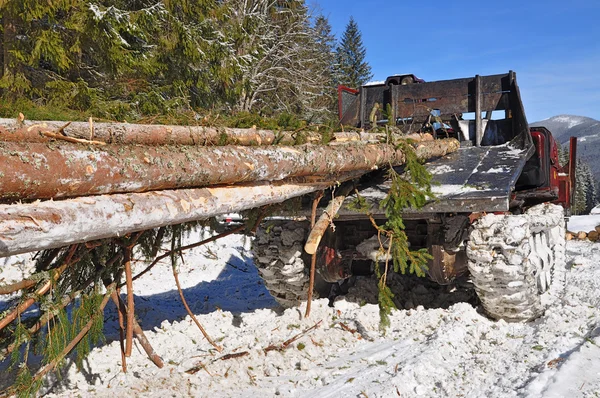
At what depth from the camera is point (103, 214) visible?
2377mm

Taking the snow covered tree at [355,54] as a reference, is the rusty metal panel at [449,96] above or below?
below

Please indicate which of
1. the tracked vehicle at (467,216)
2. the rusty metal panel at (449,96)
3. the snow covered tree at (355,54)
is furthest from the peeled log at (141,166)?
the snow covered tree at (355,54)

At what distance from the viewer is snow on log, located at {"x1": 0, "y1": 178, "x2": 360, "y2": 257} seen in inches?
79.7

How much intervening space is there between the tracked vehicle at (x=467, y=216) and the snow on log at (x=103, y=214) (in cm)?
190

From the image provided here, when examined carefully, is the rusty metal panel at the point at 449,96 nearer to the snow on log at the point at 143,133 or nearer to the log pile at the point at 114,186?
the log pile at the point at 114,186

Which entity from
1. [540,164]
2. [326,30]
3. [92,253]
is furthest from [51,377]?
[326,30]

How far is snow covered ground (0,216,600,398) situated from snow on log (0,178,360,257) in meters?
1.31

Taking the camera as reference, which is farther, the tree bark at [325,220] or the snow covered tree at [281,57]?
the snow covered tree at [281,57]

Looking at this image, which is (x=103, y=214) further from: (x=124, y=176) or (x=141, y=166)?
(x=141, y=166)

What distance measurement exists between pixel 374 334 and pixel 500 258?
1270 mm

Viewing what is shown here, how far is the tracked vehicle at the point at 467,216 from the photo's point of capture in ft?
14.4

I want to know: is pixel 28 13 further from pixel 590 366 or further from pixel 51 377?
pixel 590 366

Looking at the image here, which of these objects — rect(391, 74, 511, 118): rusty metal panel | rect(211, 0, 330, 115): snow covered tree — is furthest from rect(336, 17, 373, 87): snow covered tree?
rect(391, 74, 511, 118): rusty metal panel

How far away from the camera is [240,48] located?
1554 cm
